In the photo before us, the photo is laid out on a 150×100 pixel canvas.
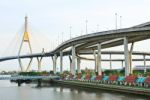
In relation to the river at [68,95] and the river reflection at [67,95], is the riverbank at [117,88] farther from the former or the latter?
the river reflection at [67,95]

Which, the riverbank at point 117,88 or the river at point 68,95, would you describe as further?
the riverbank at point 117,88

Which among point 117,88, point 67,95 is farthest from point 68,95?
point 117,88

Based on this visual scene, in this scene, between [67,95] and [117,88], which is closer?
[67,95]

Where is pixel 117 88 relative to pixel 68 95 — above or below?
above

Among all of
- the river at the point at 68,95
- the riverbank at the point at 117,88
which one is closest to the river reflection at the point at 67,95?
the river at the point at 68,95

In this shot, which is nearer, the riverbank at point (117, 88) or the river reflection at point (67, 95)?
the river reflection at point (67, 95)

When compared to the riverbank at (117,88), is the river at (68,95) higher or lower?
lower

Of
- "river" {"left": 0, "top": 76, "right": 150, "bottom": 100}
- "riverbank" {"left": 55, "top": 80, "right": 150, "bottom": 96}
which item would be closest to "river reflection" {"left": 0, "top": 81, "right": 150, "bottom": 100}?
"river" {"left": 0, "top": 76, "right": 150, "bottom": 100}

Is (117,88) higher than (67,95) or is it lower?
higher

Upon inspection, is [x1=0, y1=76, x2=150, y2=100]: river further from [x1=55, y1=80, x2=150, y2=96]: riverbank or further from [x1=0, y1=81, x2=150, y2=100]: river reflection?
[x1=55, y1=80, x2=150, y2=96]: riverbank

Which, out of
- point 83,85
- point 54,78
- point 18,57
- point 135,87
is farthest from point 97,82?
point 18,57

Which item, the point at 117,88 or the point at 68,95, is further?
the point at 117,88

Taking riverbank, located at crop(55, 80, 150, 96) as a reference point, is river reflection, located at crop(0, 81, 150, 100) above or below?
below

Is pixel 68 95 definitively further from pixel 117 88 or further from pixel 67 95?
pixel 117 88
